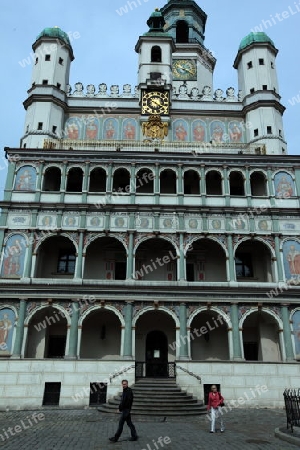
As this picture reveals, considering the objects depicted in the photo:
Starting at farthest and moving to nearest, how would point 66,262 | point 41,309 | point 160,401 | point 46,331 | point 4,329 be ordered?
1. point 66,262
2. point 46,331
3. point 41,309
4. point 4,329
5. point 160,401

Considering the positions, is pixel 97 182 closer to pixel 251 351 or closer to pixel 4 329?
pixel 4 329

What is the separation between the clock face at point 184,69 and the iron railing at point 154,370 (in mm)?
26392

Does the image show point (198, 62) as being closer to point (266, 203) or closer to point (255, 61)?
point (255, 61)

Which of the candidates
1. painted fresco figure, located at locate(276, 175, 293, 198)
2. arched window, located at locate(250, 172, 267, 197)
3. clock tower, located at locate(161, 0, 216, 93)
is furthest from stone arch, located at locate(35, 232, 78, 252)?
clock tower, located at locate(161, 0, 216, 93)

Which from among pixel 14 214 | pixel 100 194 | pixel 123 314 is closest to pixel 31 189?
pixel 14 214

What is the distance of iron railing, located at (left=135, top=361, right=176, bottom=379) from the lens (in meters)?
22.9

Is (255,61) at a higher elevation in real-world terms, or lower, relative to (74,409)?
higher

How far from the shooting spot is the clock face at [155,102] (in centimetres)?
3294

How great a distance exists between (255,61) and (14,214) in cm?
2256

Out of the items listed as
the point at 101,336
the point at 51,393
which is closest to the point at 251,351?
the point at 101,336

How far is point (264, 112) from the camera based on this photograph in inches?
1272

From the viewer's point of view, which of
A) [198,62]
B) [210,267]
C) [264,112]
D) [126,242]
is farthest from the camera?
[198,62]

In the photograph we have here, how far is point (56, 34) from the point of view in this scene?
34312 millimetres

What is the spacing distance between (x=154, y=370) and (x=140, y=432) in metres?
10.1
